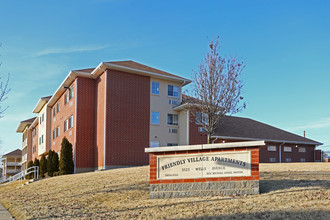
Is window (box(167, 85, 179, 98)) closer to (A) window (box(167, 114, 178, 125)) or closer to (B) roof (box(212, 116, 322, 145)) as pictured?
(A) window (box(167, 114, 178, 125))

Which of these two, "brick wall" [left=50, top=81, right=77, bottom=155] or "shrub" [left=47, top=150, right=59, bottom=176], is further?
"shrub" [left=47, top=150, right=59, bottom=176]

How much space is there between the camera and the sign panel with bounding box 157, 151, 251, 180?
10242 mm

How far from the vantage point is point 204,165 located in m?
10.7

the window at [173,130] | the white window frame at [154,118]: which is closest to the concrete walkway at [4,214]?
the white window frame at [154,118]

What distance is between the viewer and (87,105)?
3072 cm

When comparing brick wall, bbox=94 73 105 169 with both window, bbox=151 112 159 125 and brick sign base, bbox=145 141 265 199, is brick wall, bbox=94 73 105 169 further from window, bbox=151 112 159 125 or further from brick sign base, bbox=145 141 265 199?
brick sign base, bbox=145 141 265 199

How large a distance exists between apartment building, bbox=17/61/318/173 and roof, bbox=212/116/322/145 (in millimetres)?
2175

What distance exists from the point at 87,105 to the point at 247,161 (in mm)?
22443

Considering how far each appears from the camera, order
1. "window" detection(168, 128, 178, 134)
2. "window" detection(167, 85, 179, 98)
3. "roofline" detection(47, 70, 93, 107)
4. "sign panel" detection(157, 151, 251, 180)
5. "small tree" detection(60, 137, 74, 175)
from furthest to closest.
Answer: "window" detection(167, 85, 179, 98) < "window" detection(168, 128, 178, 134) < "roofline" detection(47, 70, 93, 107) < "small tree" detection(60, 137, 74, 175) < "sign panel" detection(157, 151, 251, 180)

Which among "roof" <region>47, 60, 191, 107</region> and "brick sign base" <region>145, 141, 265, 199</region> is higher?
"roof" <region>47, 60, 191, 107</region>

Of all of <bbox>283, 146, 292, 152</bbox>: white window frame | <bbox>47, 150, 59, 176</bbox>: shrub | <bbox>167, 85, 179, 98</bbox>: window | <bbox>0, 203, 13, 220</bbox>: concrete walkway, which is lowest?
<bbox>47, 150, 59, 176</bbox>: shrub

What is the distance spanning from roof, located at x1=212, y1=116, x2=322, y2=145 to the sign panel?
21.6 m

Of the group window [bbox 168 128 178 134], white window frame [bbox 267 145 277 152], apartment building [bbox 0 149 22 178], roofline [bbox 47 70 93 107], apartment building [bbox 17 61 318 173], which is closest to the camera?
apartment building [bbox 17 61 318 173]

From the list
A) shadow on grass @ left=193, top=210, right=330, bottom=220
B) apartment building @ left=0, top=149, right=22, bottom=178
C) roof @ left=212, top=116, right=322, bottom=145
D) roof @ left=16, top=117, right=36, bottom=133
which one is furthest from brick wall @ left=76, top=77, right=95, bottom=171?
apartment building @ left=0, top=149, right=22, bottom=178
